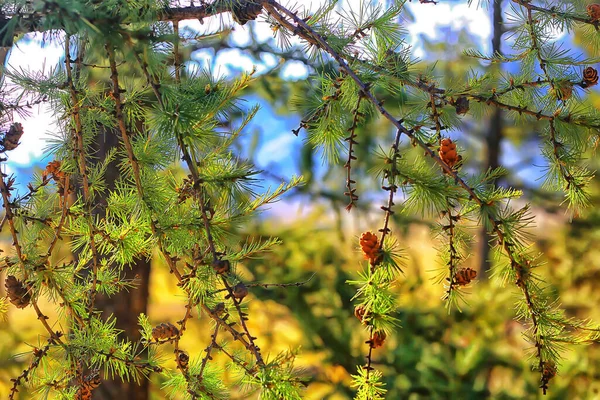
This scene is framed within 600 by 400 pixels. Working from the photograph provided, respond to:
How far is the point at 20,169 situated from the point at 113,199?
1218 mm

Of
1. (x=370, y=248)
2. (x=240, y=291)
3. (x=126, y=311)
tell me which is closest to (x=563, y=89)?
(x=370, y=248)

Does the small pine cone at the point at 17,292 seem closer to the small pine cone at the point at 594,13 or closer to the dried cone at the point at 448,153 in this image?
the dried cone at the point at 448,153

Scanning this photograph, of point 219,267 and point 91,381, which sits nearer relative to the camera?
point 219,267

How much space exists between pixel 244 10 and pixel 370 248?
0.30m

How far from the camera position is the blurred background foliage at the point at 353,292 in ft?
5.62

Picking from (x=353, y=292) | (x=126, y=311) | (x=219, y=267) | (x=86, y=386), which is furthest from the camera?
(x=353, y=292)

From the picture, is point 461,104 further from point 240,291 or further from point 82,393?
point 82,393

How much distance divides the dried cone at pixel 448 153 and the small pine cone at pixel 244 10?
25 cm

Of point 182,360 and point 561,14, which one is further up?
point 561,14

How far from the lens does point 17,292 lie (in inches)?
24.4

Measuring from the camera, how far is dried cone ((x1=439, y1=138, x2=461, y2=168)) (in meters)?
0.58

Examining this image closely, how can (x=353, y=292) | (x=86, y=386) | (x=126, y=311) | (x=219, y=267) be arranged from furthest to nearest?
(x=353, y=292), (x=126, y=311), (x=86, y=386), (x=219, y=267)

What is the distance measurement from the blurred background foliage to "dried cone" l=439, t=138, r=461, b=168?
886 millimetres

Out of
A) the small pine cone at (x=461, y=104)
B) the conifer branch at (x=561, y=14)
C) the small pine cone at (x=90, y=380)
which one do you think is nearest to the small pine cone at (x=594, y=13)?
the conifer branch at (x=561, y=14)
